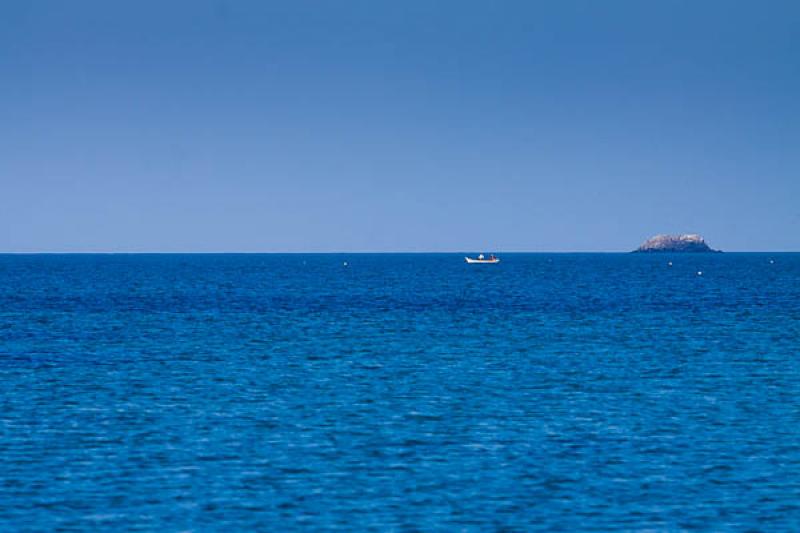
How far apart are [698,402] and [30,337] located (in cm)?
4357

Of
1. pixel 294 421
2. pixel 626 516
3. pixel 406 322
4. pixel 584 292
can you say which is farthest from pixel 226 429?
pixel 584 292

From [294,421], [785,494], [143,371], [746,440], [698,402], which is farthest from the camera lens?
[143,371]

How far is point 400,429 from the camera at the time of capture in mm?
33844

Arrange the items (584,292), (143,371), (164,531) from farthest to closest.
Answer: (584,292) < (143,371) < (164,531)

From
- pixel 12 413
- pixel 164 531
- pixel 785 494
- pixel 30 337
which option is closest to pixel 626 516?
pixel 785 494

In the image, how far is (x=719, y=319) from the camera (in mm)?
82000

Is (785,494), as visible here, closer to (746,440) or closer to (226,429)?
(746,440)

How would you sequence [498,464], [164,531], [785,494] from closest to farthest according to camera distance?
[164,531] → [785,494] → [498,464]

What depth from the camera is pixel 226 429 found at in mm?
33812

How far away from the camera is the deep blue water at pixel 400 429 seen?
80.7 feet

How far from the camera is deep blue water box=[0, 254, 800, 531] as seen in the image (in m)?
24.6

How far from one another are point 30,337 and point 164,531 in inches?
1860

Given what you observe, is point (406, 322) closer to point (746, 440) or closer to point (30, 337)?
point (30, 337)

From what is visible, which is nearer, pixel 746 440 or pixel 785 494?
pixel 785 494
